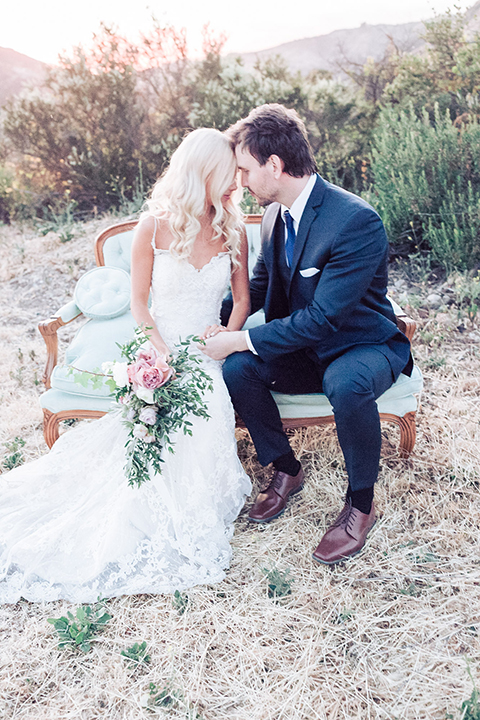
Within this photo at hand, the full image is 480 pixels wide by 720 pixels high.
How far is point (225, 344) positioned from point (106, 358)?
2.30 ft

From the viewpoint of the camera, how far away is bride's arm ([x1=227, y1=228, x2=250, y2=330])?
2732 millimetres

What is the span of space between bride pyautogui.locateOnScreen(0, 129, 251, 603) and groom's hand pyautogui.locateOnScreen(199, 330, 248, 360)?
9 centimetres

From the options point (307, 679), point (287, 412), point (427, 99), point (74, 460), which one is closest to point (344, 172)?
point (427, 99)

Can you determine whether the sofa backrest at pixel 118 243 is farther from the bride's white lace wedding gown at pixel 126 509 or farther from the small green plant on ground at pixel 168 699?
the small green plant on ground at pixel 168 699

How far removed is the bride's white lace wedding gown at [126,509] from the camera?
2143mm

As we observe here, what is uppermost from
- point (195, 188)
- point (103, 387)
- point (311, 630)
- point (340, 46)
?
point (340, 46)

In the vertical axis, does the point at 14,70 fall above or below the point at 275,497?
above

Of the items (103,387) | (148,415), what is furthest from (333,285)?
(103,387)

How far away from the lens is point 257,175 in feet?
7.84

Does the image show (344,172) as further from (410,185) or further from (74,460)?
(74,460)

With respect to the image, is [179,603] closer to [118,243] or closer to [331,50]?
[118,243]

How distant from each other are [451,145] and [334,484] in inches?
138

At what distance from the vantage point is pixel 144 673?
1.82 meters

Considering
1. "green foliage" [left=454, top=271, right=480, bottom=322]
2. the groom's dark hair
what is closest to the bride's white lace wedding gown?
the groom's dark hair
